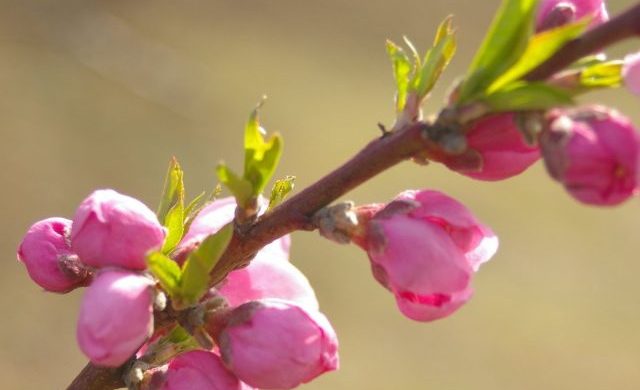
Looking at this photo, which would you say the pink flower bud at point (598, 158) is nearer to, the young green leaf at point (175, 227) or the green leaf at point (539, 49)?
the green leaf at point (539, 49)

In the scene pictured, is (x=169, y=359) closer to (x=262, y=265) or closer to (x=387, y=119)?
(x=262, y=265)

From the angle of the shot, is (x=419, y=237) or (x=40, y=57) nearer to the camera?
(x=419, y=237)

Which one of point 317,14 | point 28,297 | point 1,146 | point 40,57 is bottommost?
point 28,297

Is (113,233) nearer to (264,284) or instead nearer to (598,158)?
(264,284)

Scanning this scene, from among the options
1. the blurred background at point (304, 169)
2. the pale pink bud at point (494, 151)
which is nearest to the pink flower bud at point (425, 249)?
the pale pink bud at point (494, 151)

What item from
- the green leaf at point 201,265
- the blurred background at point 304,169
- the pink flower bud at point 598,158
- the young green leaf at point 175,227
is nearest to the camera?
the pink flower bud at point 598,158

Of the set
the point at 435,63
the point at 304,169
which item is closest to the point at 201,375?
the point at 435,63

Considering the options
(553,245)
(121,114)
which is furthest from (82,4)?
(553,245)
